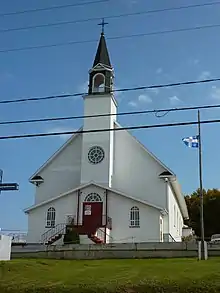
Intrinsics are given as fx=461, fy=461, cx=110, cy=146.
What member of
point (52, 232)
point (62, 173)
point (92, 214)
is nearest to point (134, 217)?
point (92, 214)

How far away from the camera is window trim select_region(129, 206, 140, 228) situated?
33938 mm

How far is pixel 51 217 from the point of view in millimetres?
35344

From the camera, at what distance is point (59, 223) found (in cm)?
3503

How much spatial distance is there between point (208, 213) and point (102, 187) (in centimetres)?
2901

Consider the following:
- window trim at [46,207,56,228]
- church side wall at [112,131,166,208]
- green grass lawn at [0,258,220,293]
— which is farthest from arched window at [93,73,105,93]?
green grass lawn at [0,258,220,293]

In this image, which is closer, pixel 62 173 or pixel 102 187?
pixel 102 187

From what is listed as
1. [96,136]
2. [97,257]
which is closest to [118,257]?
[97,257]

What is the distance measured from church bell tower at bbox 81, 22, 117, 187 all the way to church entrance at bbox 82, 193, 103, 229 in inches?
58.2

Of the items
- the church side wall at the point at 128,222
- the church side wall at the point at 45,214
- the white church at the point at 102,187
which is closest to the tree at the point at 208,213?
the white church at the point at 102,187

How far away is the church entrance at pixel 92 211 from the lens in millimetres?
34356

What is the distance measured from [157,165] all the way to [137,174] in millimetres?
1739

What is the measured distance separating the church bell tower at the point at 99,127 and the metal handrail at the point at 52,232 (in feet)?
12.9

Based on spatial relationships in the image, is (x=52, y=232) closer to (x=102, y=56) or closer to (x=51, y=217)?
(x=51, y=217)

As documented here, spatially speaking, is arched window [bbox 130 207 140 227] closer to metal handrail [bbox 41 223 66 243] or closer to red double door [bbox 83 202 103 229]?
red double door [bbox 83 202 103 229]
